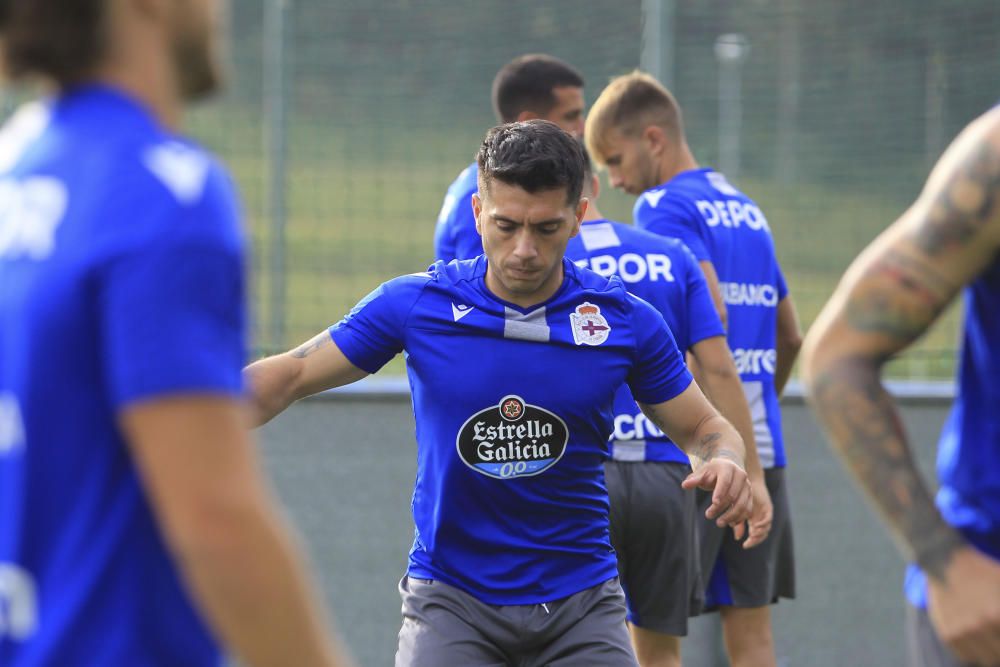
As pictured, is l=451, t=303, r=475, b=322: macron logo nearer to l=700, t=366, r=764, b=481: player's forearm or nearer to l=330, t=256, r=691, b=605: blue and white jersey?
l=330, t=256, r=691, b=605: blue and white jersey

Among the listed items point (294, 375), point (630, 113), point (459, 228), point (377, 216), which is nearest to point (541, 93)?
point (630, 113)

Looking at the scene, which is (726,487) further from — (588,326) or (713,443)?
(588,326)

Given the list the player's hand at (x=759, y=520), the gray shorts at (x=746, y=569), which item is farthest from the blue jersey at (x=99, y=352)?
the gray shorts at (x=746, y=569)

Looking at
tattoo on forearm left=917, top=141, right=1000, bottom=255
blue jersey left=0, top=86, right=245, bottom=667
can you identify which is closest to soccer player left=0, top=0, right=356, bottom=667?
blue jersey left=0, top=86, right=245, bottom=667

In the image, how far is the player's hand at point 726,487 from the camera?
3.22m

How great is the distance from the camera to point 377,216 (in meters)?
6.55

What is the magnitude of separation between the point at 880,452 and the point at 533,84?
364 cm

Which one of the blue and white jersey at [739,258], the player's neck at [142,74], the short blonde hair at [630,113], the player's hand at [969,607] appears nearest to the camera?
the player's neck at [142,74]

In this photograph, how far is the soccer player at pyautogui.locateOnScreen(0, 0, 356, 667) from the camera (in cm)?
151

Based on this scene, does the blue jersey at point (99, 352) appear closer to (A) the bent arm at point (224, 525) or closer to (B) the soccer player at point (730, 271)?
(A) the bent arm at point (224, 525)

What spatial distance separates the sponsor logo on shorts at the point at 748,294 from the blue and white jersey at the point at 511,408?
5.95 ft

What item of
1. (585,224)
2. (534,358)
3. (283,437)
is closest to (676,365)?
(534,358)

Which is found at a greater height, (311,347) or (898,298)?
(898,298)

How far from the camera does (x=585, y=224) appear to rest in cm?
484
